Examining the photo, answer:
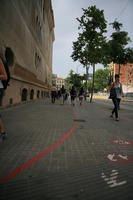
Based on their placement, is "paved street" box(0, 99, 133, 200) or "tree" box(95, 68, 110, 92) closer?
"paved street" box(0, 99, 133, 200)

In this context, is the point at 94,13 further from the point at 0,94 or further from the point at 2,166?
the point at 2,166

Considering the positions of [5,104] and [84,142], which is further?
[5,104]

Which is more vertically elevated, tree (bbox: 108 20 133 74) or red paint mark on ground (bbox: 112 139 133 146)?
tree (bbox: 108 20 133 74)

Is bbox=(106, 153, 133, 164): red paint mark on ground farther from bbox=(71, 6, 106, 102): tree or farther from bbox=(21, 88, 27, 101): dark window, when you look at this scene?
bbox=(71, 6, 106, 102): tree

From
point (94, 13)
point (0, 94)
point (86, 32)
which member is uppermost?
point (94, 13)

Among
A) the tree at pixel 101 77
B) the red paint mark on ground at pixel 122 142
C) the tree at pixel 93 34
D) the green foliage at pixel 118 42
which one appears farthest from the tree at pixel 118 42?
the tree at pixel 101 77

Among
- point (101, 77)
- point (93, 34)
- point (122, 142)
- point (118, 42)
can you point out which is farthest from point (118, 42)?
point (101, 77)

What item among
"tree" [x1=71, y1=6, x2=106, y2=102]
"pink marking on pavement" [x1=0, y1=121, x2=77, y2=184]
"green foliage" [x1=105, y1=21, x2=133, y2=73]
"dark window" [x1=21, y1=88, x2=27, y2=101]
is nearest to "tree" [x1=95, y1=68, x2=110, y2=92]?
"green foliage" [x1=105, y1=21, x2=133, y2=73]

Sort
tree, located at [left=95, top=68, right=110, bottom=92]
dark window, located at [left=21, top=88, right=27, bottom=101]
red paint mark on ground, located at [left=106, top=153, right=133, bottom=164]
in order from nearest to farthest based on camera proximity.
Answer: red paint mark on ground, located at [left=106, top=153, right=133, bottom=164] → dark window, located at [left=21, top=88, right=27, bottom=101] → tree, located at [left=95, top=68, right=110, bottom=92]

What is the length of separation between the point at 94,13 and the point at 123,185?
72.5 feet

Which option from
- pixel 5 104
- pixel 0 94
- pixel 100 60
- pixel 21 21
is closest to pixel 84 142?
pixel 0 94

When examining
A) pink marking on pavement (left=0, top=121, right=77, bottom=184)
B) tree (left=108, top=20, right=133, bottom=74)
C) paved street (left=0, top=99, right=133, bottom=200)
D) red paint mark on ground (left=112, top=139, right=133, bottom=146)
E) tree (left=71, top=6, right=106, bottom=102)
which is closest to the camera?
paved street (left=0, top=99, right=133, bottom=200)

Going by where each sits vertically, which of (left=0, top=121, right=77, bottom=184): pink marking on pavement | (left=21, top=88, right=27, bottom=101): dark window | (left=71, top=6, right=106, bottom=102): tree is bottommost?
(left=0, top=121, right=77, bottom=184): pink marking on pavement

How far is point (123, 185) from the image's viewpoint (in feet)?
7.27
